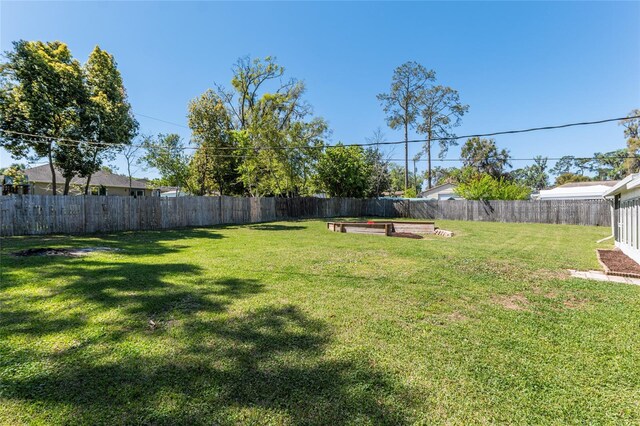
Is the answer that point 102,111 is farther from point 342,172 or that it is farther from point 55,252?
point 342,172

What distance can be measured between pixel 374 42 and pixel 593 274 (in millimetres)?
16771

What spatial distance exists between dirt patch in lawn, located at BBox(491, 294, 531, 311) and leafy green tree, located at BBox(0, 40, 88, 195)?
15.7m

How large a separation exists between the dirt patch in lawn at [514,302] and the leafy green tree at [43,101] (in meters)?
15.7

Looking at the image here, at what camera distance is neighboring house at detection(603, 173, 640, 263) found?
661 cm

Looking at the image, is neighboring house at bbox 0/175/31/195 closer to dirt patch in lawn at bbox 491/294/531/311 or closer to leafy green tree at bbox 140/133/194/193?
leafy green tree at bbox 140/133/194/193

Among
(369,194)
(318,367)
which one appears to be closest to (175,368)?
(318,367)

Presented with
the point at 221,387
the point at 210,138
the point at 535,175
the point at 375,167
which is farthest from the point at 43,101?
the point at 535,175

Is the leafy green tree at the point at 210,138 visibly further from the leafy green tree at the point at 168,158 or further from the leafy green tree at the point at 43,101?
the leafy green tree at the point at 43,101

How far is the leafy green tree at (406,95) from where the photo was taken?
28.7 m

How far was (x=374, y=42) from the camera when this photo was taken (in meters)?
17.7

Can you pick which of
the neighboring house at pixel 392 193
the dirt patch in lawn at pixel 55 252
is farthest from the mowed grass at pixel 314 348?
the neighboring house at pixel 392 193

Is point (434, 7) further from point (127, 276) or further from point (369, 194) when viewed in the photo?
point (369, 194)

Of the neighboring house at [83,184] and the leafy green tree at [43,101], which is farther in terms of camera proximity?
the neighboring house at [83,184]

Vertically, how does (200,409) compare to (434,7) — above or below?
below
